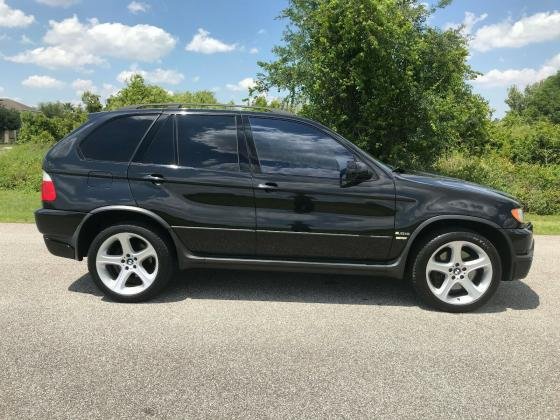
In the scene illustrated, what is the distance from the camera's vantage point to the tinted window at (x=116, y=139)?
4609mm

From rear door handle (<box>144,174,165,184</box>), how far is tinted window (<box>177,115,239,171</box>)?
0.73ft

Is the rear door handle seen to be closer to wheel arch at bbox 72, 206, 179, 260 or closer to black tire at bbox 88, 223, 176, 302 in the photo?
wheel arch at bbox 72, 206, 179, 260

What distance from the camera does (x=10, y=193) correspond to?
41.2ft

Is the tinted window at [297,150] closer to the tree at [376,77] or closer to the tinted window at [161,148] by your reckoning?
the tinted window at [161,148]

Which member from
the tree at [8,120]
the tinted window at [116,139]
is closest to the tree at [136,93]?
the tinted window at [116,139]

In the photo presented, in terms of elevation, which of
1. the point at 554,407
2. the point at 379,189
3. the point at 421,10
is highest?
the point at 421,10

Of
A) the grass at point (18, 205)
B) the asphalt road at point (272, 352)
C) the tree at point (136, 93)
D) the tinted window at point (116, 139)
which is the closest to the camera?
the asphalt road at point (272, 352)

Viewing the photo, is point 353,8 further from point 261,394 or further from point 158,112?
point 261,394

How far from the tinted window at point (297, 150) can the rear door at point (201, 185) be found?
204 mm

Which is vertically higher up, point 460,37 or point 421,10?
point 421,10

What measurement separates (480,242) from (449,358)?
4.21ft

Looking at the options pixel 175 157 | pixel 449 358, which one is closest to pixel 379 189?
pixel 449 358

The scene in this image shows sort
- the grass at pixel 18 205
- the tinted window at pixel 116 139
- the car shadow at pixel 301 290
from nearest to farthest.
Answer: the tinted window at pixel 116 139, the car shadow at pixel 301 290, the grass at pixel 18 205

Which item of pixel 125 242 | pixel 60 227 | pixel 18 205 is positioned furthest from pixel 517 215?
pixel 18 205
